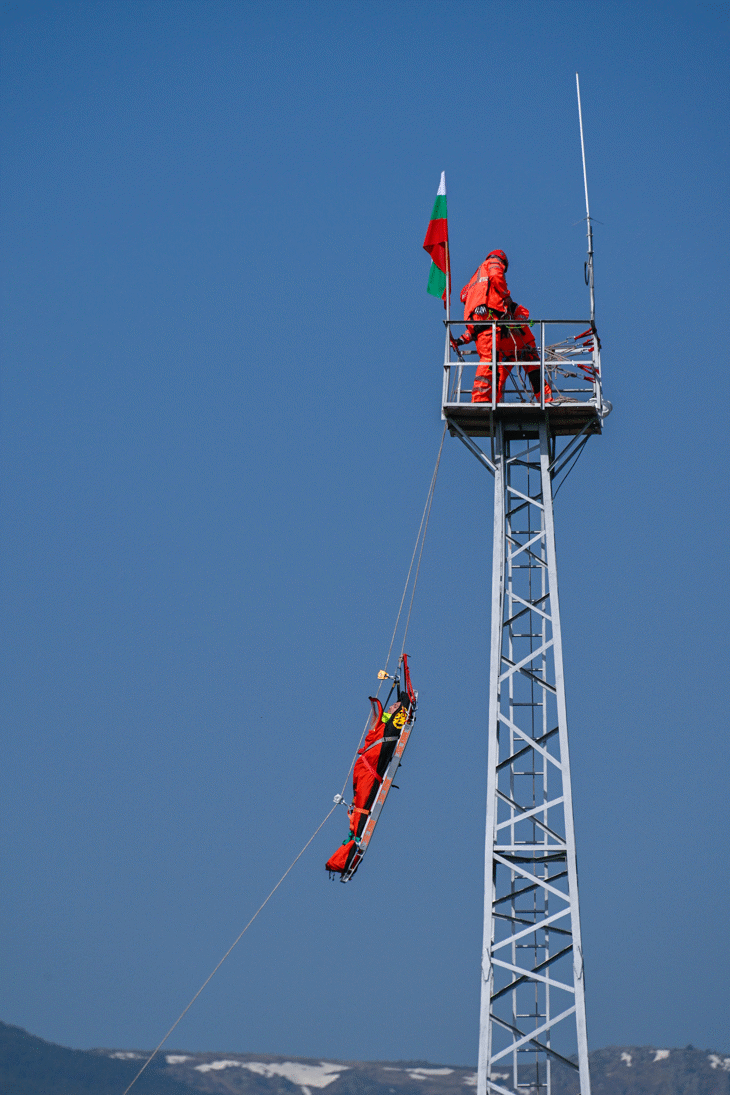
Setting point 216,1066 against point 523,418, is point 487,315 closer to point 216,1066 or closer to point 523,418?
point 523,418

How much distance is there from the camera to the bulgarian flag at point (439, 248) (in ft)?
103

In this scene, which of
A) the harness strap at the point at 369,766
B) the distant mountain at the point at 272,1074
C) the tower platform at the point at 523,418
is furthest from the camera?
the distant mountain at the point at 272,1074

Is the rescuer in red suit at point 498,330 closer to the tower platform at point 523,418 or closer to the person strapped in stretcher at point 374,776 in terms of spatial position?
the tower platform at point 523,418

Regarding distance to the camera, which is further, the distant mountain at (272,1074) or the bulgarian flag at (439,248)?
the distant mountain at (272,1074)

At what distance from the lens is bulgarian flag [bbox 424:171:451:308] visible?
3128 centimetres

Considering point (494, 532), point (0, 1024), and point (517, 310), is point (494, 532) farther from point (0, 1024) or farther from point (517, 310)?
point (0, 1024)

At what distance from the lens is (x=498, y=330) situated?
30.2m

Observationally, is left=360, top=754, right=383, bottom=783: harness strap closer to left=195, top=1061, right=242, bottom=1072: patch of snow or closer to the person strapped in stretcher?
the person strapped in stretcher

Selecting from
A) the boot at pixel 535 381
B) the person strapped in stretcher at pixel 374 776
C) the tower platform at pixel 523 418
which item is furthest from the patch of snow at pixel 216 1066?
the boot at pixel 535 381

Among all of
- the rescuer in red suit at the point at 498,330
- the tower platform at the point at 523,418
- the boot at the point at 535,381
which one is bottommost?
the tower platform at the point at 523,418

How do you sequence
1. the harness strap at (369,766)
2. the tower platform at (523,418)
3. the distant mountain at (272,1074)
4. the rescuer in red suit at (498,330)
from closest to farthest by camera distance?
the tower platform at (523,418) < the rescuer in red suit at (498,330) < the harness strap at (369,766) < the distant mountain at (272,1074)

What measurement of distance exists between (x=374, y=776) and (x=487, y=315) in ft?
31.3

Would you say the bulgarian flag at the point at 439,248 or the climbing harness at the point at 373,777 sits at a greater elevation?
the bulgarian flag at the point at 439,248

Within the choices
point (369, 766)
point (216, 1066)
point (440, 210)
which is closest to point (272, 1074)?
point (216, 1066)
